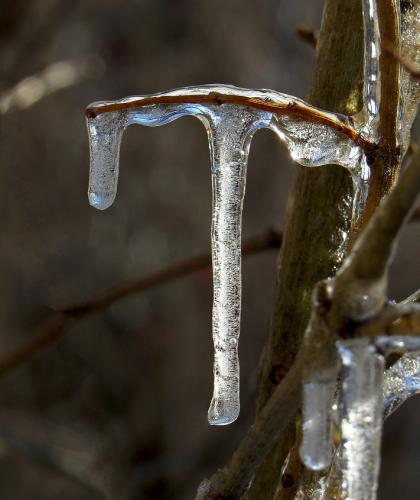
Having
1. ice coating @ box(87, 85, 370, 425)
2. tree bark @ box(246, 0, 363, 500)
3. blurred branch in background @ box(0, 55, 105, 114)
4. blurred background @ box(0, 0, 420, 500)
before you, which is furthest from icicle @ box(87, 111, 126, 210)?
blurred background @ box(0, 0, 420, 500)

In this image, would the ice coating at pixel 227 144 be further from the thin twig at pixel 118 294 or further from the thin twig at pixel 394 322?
the thin twig at pixel 118 294

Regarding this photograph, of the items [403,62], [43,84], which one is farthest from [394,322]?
[43,84]

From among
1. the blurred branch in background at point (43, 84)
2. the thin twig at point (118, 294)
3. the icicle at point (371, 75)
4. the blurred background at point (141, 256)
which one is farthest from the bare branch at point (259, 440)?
the blurred background at point (141, 256)

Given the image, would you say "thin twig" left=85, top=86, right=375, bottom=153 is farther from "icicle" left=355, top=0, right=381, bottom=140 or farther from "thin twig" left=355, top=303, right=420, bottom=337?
"thin twig" left=355, top=303, right=420, bottom=337

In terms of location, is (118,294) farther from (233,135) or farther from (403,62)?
(403,62)

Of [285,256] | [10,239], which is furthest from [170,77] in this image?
[285,256]

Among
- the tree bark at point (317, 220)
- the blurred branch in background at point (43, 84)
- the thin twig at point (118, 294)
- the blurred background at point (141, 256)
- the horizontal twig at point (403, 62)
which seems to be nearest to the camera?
the horizontal twig at point (403, 62)

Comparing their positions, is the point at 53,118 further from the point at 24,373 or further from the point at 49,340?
the point at 49,340
